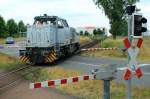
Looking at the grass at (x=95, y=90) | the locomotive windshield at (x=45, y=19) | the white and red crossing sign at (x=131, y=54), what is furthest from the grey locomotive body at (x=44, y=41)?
the white and red crossing sign at (x=131, y=54)

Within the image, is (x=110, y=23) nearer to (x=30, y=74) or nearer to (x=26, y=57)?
(x=26, y=57)

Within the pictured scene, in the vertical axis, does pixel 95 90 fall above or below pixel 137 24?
below

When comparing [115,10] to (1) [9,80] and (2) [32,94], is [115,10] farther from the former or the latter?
(2) [32,94]

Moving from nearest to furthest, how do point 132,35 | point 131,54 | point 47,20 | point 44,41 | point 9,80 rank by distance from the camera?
point 132,35 → point 131,54 → point 9,80 → point 44,41 → point 47,20

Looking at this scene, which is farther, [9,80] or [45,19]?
[45,19]

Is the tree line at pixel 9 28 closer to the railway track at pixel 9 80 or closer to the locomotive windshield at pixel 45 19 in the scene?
the locomotive windshield at pixel 45 19

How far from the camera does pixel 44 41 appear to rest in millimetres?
33906

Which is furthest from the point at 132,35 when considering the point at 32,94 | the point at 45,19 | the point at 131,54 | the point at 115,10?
the point at 115,10

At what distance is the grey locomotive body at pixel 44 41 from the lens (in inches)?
1308

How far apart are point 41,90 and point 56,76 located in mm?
5155

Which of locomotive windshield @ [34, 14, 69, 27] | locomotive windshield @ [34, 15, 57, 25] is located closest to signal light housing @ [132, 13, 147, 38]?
locomotive windshield @ [34, 14, 69, 27]

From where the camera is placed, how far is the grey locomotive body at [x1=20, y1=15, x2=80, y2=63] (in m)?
33.2

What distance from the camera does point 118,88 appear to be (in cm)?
1984

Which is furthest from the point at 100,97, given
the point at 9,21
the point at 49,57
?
the point at 9,21
